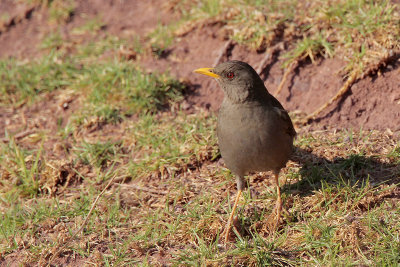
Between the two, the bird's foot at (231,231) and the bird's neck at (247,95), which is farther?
the bird's neck at (247,95)

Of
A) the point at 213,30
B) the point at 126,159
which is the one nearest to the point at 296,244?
the point at 126,159

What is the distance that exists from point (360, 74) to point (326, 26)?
893 millimetres

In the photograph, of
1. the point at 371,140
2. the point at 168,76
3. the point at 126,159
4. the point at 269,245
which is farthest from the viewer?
the point at 168,76

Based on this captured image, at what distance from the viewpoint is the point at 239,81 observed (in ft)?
17.3

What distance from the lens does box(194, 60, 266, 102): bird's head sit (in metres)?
5.18

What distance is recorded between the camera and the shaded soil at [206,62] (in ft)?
21.5

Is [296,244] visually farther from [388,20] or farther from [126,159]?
[388,20]

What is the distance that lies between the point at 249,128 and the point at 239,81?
0.53m

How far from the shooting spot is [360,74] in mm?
6641

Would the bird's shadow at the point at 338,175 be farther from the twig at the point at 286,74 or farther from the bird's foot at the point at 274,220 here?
the twig at the point at 286,74

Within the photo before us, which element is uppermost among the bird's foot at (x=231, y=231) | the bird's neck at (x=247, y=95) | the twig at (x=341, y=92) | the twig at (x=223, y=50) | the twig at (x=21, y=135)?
the bird's neck at (x=247, y=95)

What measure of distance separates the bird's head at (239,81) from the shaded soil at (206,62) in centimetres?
165

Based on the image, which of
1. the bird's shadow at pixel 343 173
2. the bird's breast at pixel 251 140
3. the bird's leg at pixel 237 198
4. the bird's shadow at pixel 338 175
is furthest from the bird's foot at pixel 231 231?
Answer: the bird's shadow at pixel 343 173

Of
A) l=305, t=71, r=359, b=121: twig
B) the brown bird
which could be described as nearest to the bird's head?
the brown bird
